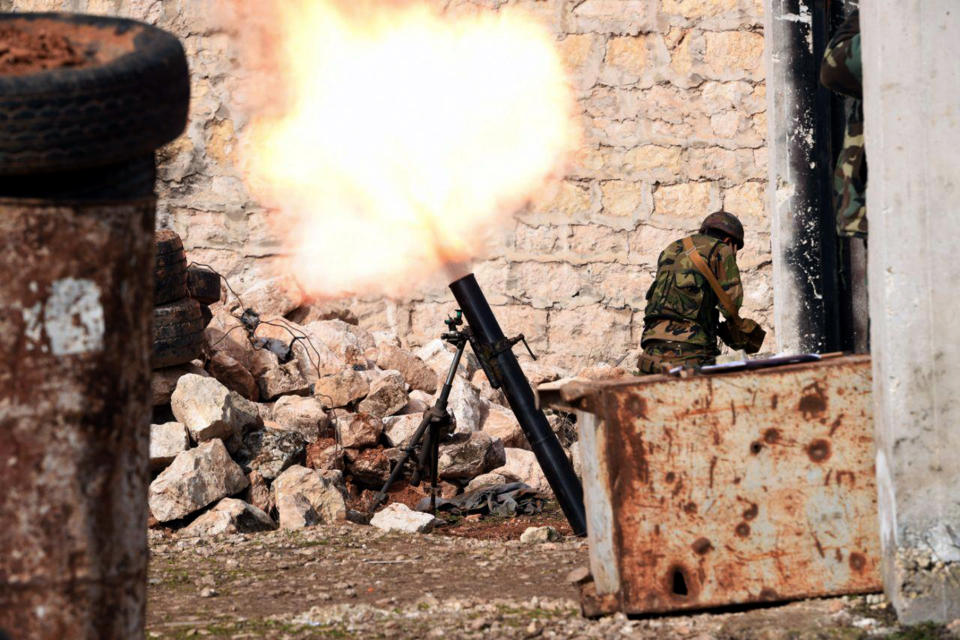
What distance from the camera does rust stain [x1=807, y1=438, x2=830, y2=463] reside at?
416cm

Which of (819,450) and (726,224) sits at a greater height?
(726,224)

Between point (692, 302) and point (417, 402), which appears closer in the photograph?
point (692, 302)

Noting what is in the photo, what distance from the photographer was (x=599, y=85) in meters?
9.16

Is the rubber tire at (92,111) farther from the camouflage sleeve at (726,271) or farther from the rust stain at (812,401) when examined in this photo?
the camouflage sleeve at (726,271)

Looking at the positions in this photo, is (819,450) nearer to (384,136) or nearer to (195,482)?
(195,482)

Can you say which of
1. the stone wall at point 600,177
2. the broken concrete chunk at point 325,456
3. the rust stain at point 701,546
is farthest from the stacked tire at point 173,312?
the rust stain at point 701,546

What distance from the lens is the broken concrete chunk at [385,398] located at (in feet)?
27.2

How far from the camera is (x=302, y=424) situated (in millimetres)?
7922

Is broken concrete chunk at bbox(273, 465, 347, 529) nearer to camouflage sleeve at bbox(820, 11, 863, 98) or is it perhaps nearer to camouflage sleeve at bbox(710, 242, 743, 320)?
camouflage sleeve at bbox(710, 242, 743, 320)

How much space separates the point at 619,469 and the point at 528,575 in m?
1.32

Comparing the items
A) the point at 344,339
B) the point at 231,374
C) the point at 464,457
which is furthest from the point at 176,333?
the point at 464,457

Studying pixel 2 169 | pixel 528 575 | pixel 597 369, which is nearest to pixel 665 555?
pixel 528 575

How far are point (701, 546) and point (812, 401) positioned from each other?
58 centimetres

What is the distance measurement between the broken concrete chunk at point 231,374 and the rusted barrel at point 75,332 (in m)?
5.41
